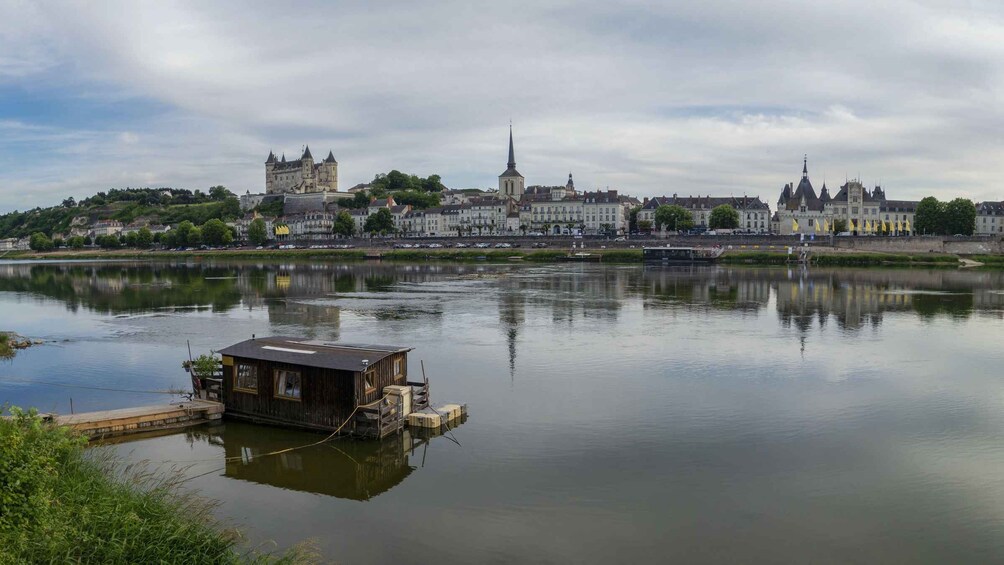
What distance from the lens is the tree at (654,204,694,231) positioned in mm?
118500

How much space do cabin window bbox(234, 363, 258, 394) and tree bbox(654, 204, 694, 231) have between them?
10663cm

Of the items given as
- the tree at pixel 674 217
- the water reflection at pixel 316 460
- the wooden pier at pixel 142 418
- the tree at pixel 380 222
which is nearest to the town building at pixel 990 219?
the tree at pixel 674 217

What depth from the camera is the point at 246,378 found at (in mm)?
17375

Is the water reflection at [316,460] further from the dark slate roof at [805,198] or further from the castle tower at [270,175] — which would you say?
the castle tower at [270,175]

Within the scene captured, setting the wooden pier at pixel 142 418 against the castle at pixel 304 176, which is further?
the castle at pixel 304 176

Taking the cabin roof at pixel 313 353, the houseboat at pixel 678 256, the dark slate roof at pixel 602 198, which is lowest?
the cabin roof at pixel 313 353

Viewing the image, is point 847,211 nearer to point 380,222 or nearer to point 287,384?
point 380,222

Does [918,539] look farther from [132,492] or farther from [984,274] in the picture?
[984,274]

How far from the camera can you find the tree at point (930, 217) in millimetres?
103188

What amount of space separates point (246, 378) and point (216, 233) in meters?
125

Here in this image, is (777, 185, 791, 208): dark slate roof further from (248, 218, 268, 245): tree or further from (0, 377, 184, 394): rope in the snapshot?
(0, 377, 184, 394): rope

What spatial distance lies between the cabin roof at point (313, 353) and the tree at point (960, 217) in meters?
108

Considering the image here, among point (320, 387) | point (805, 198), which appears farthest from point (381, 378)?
point (805, 198)

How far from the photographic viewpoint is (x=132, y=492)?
36.6 ft
